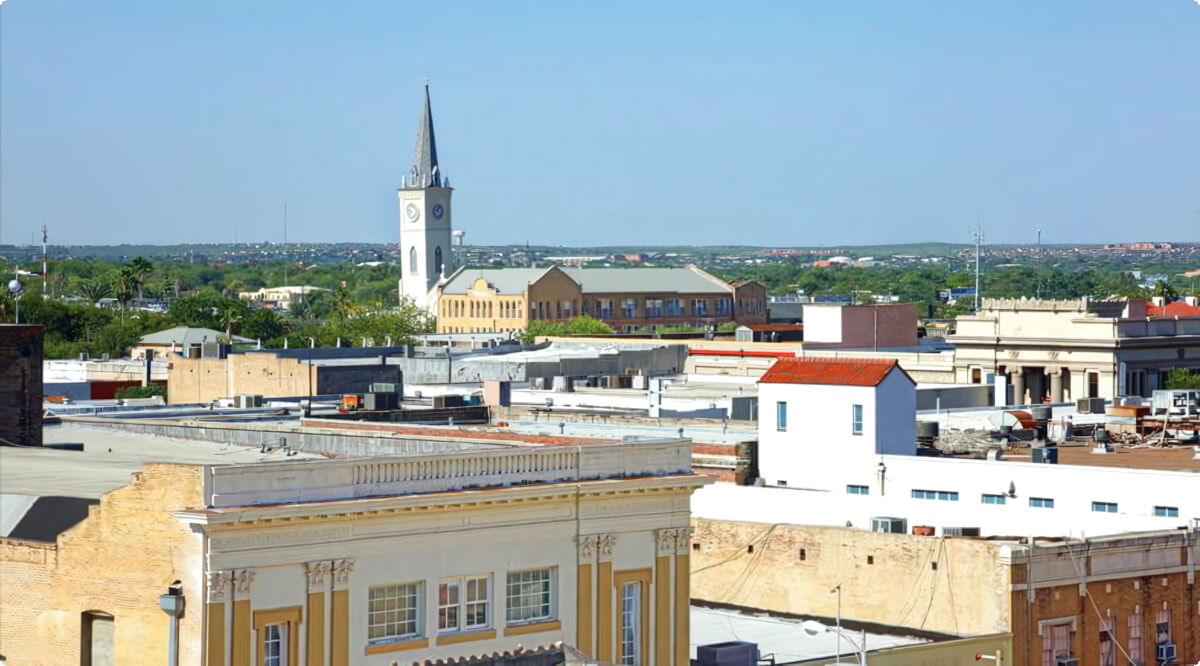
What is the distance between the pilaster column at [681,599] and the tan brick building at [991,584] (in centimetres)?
764

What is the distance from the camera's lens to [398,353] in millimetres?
105875

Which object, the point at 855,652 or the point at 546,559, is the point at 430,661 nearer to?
the point at 546,559

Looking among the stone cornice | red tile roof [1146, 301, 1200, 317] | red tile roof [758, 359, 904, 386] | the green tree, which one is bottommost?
the stone cornice

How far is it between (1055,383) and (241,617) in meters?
79.7

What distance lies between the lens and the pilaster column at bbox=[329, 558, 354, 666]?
1204 inches

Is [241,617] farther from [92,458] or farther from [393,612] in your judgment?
[92,458]

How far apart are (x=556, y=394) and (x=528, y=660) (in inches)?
1756

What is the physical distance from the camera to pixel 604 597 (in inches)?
1340

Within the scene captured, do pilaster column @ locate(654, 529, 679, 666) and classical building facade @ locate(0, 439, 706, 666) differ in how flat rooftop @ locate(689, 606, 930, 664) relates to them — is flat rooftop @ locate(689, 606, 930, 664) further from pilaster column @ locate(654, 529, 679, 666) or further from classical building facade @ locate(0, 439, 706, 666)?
classical building facade @ locate(0, 439, 706, 666)

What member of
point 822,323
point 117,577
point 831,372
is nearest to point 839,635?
point 117,577

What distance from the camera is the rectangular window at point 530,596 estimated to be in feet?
109

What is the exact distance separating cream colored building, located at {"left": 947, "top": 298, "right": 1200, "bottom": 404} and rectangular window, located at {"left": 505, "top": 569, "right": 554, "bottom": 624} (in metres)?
69.9

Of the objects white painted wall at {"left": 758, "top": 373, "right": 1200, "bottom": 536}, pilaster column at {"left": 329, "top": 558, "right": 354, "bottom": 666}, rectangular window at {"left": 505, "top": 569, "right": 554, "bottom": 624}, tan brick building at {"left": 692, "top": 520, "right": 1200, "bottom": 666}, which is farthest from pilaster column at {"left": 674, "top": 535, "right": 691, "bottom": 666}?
white painted wall at {"left": 758, "top": 373, "right": 1200, "bottom": 536}

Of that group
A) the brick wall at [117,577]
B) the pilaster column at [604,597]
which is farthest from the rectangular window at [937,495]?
the brick wall at [117,577]
